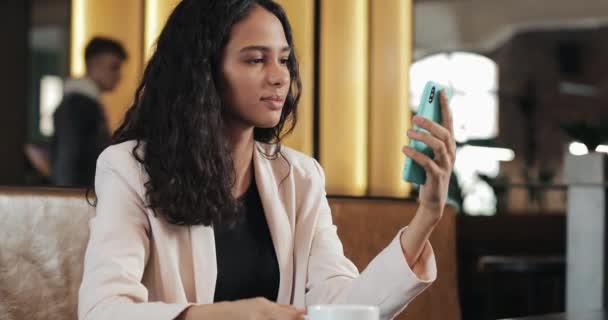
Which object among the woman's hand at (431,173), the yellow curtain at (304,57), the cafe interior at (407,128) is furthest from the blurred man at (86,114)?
the woman's hand at (431,173)

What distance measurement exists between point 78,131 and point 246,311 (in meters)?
3.28

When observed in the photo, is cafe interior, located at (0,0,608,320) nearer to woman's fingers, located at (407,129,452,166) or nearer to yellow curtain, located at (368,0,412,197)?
yellow curtain, located at (368,0,412,197)

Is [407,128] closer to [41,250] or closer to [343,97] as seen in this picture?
[343,97]

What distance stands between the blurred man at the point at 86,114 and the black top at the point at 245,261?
8.80 ft

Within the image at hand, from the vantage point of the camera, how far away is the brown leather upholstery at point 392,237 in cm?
204

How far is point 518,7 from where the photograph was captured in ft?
34.3

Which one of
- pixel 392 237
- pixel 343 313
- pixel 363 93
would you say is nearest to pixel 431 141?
pixel 343 313

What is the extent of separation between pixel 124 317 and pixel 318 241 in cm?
50

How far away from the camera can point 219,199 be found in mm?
1460

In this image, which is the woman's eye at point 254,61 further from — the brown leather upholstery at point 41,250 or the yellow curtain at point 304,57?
the yellow curtain at point 304,57

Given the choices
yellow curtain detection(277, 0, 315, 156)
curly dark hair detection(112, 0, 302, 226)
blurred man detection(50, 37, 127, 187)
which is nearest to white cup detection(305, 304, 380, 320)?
curly dark hair detection(112, 0, 302, 226)

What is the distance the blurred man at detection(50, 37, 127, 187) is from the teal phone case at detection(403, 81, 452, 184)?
3091 mm

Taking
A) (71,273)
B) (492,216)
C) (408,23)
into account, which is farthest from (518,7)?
(71,273)

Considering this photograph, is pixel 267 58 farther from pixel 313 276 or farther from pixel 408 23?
pixel 408 23
